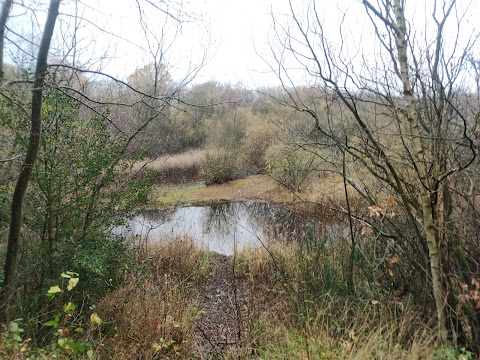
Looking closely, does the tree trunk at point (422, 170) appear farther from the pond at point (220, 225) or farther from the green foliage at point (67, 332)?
the pond at point (220, 225)

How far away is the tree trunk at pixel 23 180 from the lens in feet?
9.93

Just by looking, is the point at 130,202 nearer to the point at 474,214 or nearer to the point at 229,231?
the point at 474,214

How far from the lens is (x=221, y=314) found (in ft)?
15.6

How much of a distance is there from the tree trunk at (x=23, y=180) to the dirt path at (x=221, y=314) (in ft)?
6.22

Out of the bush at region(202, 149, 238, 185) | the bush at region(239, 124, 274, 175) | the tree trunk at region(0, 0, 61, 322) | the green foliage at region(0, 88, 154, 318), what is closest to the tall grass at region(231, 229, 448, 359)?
the green foliage at region(0, 88, 154, 318)

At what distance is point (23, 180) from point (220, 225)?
7.72m

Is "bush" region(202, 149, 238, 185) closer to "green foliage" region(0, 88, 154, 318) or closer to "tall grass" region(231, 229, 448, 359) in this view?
"tall grass" region(231, 229, 448, 359)

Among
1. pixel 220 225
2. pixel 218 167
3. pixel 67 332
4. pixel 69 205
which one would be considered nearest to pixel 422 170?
pixel 67 332

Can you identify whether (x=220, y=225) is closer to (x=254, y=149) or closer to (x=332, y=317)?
(x=332, y=317)

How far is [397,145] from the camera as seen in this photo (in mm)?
3432

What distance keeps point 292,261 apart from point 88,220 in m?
2.97

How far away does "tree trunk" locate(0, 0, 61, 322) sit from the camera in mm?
3025

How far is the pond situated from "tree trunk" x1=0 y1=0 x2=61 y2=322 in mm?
2463

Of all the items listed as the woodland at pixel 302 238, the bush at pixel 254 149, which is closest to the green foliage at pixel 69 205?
the woodland at pixel 302 238
